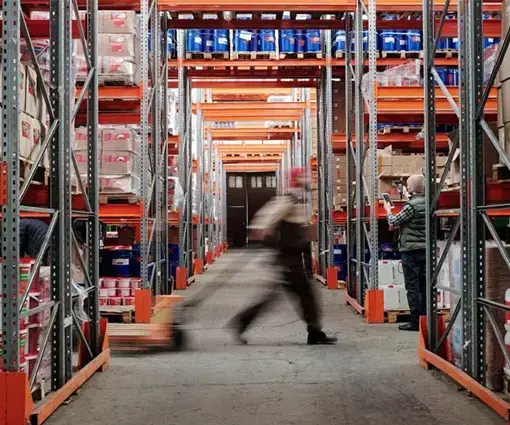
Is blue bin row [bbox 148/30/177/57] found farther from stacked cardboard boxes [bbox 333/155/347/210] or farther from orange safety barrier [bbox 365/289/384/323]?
orange safety barrier [bbox 365/289/384/323]

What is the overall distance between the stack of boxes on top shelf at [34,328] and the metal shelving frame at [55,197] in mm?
73

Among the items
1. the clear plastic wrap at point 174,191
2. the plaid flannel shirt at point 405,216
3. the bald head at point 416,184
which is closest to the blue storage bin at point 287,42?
the clear plastic wrap at point 174,191

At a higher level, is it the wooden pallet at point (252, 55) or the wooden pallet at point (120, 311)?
the wooden pallet at point (252, 55)

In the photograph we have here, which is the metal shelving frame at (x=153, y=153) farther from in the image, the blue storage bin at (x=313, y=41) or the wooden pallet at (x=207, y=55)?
the blue storage bin at (x=313, y=41)

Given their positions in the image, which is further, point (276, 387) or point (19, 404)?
point (276, 387)

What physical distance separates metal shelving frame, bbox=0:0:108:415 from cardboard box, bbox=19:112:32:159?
0.16 m

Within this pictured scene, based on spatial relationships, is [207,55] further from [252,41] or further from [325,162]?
[325,162]

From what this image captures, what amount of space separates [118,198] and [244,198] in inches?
1164

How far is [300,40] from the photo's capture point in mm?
13156

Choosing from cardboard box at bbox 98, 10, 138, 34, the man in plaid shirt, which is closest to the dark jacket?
the man in plaid shirt

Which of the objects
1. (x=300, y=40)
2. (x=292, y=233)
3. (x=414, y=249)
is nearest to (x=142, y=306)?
(x=292, y=233)

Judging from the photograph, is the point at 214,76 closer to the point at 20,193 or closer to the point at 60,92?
the point at 60,92

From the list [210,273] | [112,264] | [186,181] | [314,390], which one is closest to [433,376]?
[314,390]

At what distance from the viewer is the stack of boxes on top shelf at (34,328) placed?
457 centimetres
